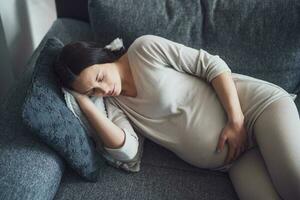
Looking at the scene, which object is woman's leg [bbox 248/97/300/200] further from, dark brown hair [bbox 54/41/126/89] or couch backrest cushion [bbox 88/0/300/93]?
dark brown hair [bbox 54/41/126/89]

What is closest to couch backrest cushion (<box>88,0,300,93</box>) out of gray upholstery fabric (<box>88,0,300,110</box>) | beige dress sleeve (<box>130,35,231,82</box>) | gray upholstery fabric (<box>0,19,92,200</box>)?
gray upholstery fabric (<box>88,0,300,110</box>)

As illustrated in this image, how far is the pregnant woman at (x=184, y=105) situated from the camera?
1218 millimetres

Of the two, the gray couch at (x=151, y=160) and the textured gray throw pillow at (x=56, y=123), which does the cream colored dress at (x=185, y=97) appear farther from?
the textured gray throw pillow at (x=56, y=123)

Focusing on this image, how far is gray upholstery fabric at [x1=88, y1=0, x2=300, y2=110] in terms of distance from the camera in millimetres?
1367

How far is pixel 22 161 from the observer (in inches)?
42.6

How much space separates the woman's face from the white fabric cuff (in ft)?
0.50

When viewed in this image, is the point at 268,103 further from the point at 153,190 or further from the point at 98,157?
the point at 98,157

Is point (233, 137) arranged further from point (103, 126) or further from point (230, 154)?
point (103, 126)

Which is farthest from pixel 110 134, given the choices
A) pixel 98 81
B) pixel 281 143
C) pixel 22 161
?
pixel 281 143

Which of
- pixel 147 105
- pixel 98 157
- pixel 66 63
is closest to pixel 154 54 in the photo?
pixel 147 105

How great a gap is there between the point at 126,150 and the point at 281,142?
49 cm

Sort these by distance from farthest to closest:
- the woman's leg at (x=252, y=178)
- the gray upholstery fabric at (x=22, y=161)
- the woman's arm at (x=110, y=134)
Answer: the woman's arm at (x=110, y=134) → the woman's leg at (x=252, y=178) → the gray upholstery fabric at (x=22, y=161)

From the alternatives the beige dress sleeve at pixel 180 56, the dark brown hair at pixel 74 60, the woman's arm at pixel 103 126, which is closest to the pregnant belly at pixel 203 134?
the beige dress sleeve at pixel 180 56

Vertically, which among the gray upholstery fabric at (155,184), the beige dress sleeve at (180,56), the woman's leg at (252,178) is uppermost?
→ the beige dress sleeve at (180,56)
